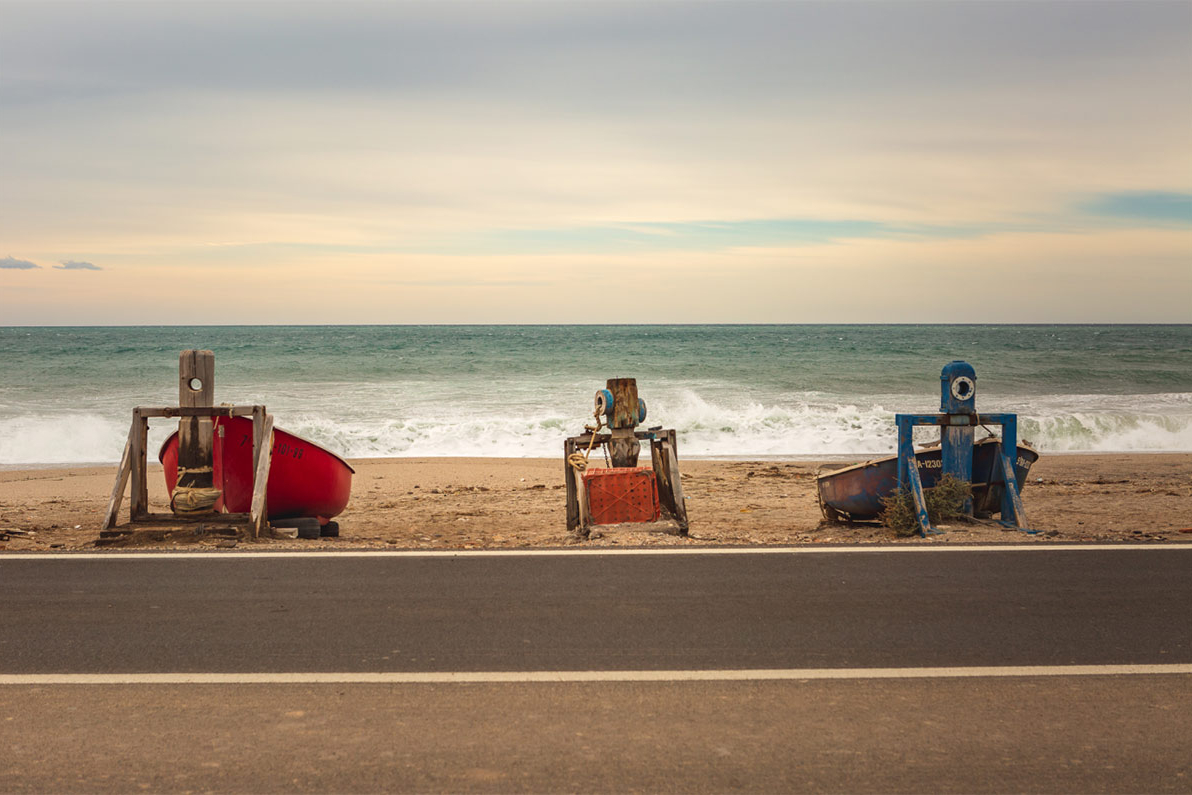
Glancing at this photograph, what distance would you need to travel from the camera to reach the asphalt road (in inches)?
144

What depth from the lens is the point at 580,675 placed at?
463 cm

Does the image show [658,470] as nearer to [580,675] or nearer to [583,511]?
[583,511]

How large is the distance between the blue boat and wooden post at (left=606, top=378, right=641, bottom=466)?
207 cm

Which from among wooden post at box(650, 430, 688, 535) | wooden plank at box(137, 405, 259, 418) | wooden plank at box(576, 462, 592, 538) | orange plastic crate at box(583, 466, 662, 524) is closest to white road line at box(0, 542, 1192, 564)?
wooden plank at box(576, 462, 592, 538)

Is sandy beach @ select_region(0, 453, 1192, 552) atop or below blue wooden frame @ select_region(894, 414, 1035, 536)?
below

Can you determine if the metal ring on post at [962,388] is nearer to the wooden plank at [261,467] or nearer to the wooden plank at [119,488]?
the wooden plank at [261,467]

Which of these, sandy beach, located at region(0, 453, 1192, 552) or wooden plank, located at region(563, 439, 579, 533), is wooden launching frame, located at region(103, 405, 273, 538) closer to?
sandy beach, located at region(0, 453, 1192, 552)

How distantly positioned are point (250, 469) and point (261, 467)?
822 mm

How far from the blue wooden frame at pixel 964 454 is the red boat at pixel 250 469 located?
558 centimetres

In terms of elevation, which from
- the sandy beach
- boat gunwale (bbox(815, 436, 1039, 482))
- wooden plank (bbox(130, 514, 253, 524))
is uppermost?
boat gunwale (bbox(815, 436, 1039, 482))

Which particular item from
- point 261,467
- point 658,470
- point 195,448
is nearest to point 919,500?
point 658,470

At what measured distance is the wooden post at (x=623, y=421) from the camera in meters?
9.02

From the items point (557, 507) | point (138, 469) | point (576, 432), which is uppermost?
point (138, 469)

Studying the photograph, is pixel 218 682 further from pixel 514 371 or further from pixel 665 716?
pixel 514 371
